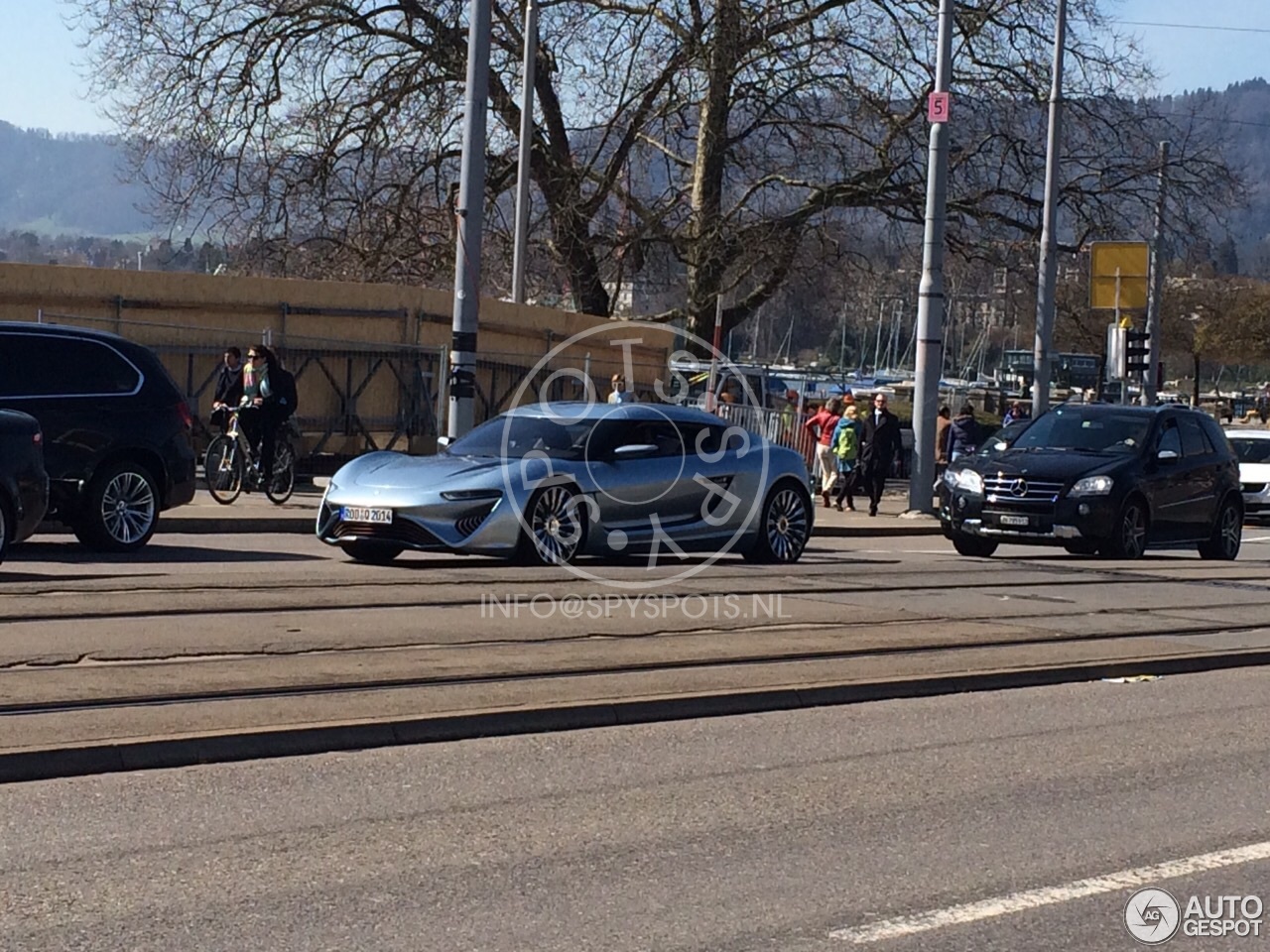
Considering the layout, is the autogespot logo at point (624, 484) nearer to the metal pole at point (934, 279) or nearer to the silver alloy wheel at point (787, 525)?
the silver alloy wheel at point (787, 525)

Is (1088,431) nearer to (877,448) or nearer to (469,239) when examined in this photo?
(469,239)

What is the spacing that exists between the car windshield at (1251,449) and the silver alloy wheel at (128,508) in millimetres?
25873

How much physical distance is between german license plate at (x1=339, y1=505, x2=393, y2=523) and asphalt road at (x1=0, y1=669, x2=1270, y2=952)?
5751mm

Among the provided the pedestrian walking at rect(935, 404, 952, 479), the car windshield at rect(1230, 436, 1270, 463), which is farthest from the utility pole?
the car windshield at rect(1230, 436, 1270, 463)

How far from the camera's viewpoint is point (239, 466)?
66.6 ft

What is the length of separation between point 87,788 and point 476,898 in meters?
1.95

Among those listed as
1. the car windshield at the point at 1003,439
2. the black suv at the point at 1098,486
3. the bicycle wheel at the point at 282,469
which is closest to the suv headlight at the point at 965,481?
the black suv at the point at 1098,486

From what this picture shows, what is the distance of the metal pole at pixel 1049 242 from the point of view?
3111 cm

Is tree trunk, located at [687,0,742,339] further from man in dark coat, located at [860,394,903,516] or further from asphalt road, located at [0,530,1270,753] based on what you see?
asphalt road, located at [0,530,1270,753]

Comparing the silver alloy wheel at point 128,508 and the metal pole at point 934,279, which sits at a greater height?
the metal pole at point 934,279

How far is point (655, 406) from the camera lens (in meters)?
15.7

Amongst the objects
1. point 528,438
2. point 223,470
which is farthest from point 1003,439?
→ point 223,470

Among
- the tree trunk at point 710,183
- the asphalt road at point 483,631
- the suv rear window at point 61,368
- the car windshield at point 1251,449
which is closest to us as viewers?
the asphalt road at point 483,631

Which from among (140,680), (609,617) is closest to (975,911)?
(140,680)
